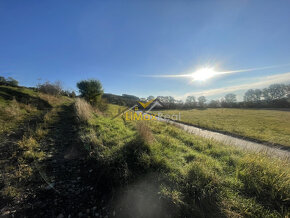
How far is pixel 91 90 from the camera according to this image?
561 inches

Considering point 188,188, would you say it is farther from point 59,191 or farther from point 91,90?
point 91,90

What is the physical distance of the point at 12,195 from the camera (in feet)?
5.71

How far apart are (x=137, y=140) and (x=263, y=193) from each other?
3.16m

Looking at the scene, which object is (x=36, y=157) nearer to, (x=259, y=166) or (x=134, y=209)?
(x=134, y=209)

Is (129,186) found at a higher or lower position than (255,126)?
higher

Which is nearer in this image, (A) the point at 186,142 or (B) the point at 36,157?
(B) the point at 36,157

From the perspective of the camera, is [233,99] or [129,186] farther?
[233,99]

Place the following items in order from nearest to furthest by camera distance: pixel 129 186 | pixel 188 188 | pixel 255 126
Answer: pixel 188 188 < pixel 129 186 < pixel 255 126

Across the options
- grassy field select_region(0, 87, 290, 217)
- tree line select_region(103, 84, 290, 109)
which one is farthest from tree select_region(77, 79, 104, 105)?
tree line select_region(103, 84, 290, 109)

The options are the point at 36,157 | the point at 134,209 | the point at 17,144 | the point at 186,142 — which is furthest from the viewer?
the point at 186,142

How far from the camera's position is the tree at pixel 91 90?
46.9 feet

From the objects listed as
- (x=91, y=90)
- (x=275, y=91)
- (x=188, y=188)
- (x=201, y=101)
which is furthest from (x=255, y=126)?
(x=275, y=91)

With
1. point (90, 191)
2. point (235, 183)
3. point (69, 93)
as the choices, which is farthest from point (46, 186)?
point (69, 93)

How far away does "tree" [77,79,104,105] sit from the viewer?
14305mm
